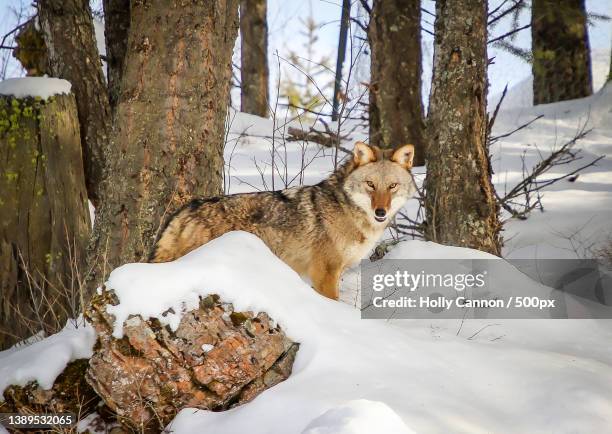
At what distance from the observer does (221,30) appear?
17.9 ft

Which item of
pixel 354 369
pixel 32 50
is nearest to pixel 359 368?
pixel 354 369

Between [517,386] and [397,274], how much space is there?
8.47 feet

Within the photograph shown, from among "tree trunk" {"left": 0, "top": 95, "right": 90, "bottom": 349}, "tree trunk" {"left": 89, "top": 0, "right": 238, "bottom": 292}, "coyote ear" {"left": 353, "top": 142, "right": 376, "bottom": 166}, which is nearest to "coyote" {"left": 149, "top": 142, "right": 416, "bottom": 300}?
"coyote ear" {"left": 353, "top": 142, "right": 376, "bottom": 166}

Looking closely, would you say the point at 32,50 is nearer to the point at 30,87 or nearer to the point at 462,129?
the point at 30,87

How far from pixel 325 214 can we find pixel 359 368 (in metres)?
1.93

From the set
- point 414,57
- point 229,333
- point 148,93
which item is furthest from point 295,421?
point 414,57

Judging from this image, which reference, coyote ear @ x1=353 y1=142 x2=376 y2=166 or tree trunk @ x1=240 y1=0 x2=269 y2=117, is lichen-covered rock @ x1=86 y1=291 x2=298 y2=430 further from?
tree trunk @ x1=240 y1=0 x2=269 y2=117

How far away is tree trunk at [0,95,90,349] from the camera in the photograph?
19.7 feet

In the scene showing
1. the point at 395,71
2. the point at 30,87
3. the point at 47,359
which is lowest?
the point at 47,359

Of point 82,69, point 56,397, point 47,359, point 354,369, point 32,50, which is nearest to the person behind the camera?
point 354,369

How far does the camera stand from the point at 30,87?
6.10m

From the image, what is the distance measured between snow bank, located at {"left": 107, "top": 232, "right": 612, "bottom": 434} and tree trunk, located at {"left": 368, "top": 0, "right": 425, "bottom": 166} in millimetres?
6405

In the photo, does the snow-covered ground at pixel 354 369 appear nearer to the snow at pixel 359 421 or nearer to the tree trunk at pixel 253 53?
the snow at pixel 359 421

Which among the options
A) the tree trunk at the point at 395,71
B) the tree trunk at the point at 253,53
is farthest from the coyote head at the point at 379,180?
the tree trunk at the point at 253,53
